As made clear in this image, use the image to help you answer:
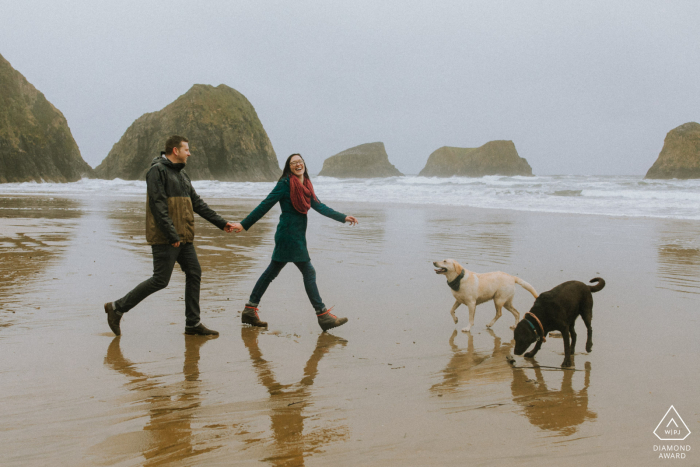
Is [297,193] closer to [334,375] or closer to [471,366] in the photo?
[334,375]

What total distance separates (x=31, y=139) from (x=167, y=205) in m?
73.6


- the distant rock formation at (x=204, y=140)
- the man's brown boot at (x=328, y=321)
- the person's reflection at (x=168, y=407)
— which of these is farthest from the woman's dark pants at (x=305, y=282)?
the distant rock formation at (x=204, y=140)

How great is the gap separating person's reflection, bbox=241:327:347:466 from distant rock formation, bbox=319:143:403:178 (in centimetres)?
14261

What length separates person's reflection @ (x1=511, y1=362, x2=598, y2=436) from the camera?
280 centimetres

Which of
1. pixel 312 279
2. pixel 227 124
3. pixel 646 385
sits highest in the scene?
pixel 227 124

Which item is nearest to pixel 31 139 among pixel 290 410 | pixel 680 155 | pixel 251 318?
pixel 251 318

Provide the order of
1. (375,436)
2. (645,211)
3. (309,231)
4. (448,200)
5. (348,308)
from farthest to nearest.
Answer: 1. (448,200)
2. (645,211)
3. (309,231)
4. (348,308)
5. (375,436)

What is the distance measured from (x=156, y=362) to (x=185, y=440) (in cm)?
143

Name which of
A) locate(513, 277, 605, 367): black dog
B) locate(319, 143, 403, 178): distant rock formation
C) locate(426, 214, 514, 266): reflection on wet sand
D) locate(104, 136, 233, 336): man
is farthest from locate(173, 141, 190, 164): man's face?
locate(319, 143, 403, 178): distant rock formation

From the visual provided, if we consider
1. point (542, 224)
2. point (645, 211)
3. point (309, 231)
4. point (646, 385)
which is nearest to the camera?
point (646, 385)

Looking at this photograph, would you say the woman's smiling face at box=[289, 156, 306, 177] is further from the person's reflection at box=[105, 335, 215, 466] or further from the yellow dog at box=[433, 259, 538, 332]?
the person's reflection at box=[105, 335, 215, 466]

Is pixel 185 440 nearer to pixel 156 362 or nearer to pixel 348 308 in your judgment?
pixel 156 362

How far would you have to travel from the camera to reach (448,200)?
85.1ft

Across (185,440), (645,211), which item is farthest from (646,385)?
(645,211)
